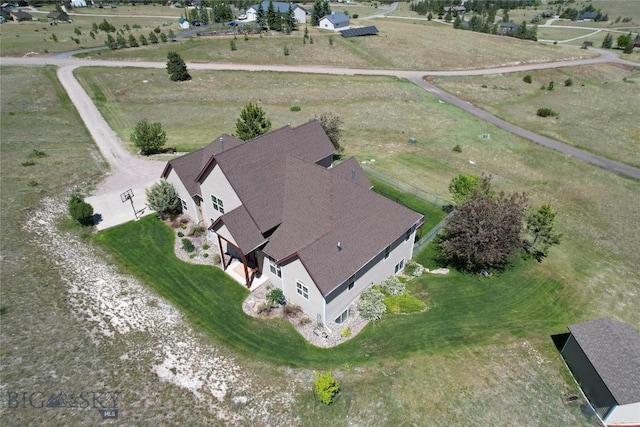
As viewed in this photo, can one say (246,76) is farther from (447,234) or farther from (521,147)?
(447,234)

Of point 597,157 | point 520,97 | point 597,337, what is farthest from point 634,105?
point 597,337

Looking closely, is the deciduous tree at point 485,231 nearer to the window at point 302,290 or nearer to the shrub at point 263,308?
the window at point 302,290

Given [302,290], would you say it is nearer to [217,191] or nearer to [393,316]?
[393,316]

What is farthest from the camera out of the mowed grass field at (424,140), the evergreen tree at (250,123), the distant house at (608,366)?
the evergreen tree at (250,123)

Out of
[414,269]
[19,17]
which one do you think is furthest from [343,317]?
[19,17]

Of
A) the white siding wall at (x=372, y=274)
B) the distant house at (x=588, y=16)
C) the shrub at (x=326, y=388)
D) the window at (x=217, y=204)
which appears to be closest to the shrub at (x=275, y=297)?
the white siding wall at (x=372, y=274)

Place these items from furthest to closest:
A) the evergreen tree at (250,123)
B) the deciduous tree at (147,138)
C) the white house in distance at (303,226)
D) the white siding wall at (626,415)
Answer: the evergreen tree at (250,123), the deciduous tree at (147,138), the white house in distance at (303,226), the white siding wall at (626,415)

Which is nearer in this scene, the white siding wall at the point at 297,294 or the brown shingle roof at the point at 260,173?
the white siding wall at the point at 297,294
